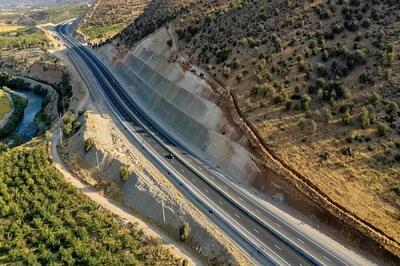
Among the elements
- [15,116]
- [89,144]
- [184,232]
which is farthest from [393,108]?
[15,116]

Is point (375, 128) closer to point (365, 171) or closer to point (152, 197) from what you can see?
point (365, 171)


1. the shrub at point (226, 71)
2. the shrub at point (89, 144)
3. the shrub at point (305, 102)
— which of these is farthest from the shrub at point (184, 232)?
Result: the shrub at point (226, 71)

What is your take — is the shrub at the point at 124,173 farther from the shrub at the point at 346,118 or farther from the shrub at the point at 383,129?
the shrub at the point at 383,129

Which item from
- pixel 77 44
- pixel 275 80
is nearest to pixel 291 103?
pixel 275 80

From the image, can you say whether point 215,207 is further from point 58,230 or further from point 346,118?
point 346,118

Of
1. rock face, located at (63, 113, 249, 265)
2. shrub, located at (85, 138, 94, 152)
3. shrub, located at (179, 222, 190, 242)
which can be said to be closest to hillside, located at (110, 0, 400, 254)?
A: rock face, located at (63, 113, 249, 265)

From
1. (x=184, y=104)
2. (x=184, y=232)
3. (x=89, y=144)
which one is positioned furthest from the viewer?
(x=184, y=104)

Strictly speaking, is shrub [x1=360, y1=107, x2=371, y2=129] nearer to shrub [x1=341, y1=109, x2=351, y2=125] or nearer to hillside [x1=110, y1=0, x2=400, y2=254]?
hillside [x1=110, y1=0, x2=400, y2=254]
